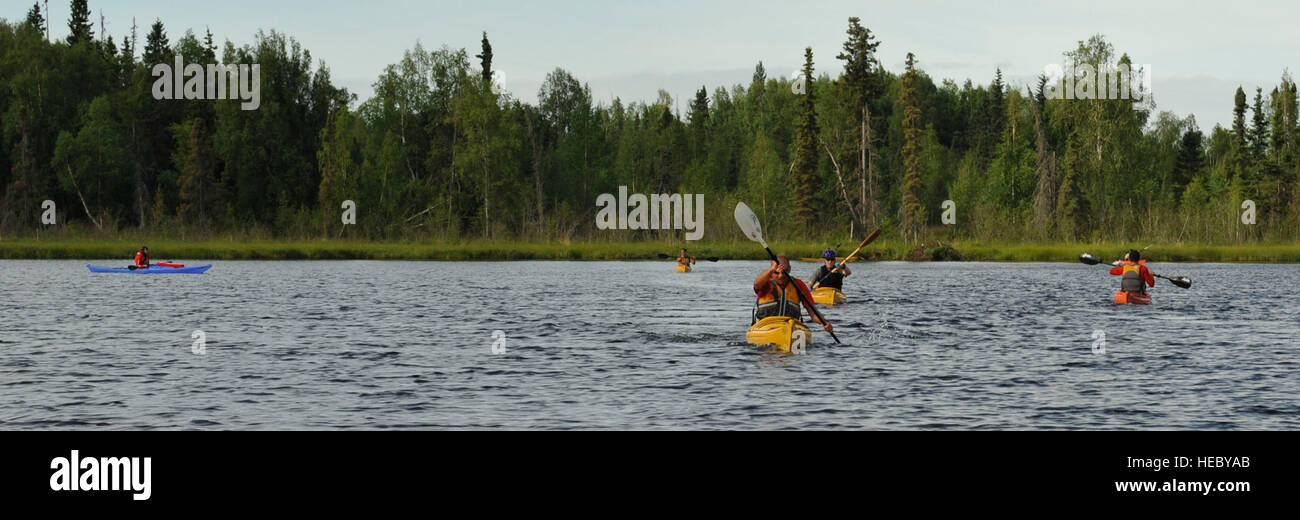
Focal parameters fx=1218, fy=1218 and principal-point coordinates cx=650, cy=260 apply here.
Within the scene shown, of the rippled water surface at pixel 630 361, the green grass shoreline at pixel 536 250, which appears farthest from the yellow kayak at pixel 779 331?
the green grass shoreline at pixel 536 250

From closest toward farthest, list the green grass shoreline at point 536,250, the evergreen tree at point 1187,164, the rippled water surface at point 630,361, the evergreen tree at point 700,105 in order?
1. the rippled water surface at point 630,361
2. the green grass shoreline at point 536,250
3. the evergreen tree at point 1187,164
4. the evergreen tree at point 700,105

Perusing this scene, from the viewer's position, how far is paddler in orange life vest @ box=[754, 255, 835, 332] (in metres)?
24.6

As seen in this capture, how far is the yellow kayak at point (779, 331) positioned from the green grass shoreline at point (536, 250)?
48922mm

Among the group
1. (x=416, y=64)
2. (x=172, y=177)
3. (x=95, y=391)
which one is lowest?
(x=95, y=391)

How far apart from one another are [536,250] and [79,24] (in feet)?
195

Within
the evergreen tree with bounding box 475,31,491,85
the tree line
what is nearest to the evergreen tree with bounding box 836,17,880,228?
the tree line

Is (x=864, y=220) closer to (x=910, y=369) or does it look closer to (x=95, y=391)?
(x=910, y=369)

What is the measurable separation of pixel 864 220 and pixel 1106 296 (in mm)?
47184

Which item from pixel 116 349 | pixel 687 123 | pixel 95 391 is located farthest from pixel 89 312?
pixel 687 123

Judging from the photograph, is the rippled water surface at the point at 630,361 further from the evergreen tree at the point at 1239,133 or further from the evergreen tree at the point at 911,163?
the evergreen tree at the point at 1239,133

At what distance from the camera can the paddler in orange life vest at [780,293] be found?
24.6m

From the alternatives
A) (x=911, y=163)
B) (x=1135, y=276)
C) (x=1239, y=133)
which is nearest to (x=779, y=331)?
(x=1135, y=276)

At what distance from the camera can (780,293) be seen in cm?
2544
